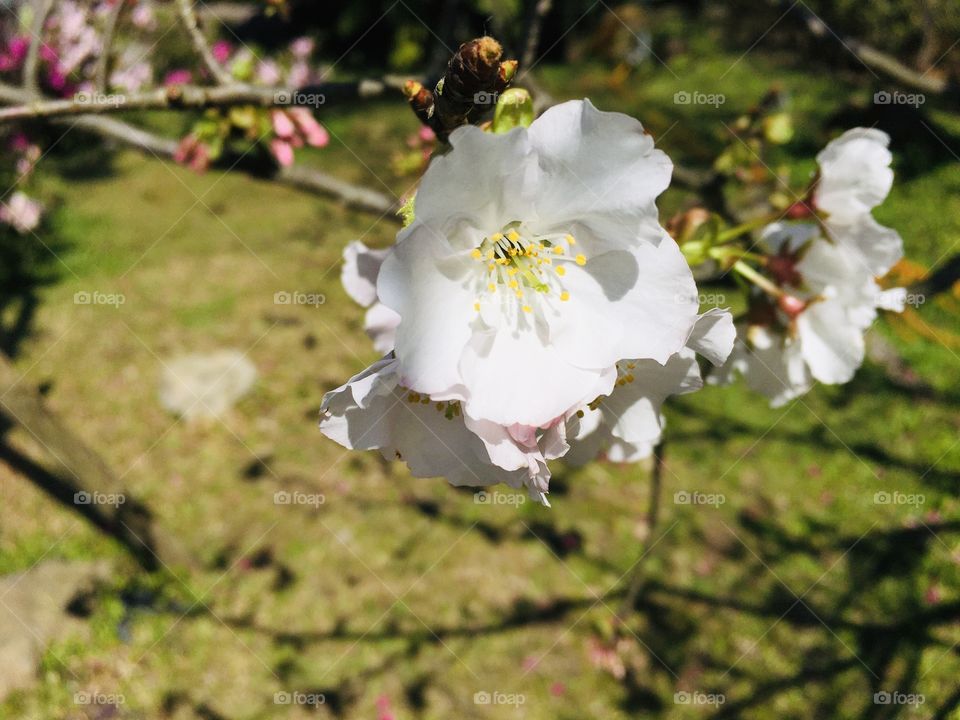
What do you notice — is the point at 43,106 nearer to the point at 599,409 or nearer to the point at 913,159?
the point at 599,409

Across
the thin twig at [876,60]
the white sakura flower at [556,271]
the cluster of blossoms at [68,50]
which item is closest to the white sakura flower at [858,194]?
the white sakura flower at [556,271]

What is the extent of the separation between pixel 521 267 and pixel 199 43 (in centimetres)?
117

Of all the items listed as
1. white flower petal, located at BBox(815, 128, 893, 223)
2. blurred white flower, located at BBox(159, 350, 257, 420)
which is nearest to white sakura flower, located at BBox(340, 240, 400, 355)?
white flower petal, located at BBox(815, 128, 893, 223)

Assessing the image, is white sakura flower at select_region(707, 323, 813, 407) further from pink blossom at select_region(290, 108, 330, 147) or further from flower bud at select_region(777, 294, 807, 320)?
pink blossom at select_region(290, 108, 330, 147)

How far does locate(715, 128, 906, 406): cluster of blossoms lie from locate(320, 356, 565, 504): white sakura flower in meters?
0.63

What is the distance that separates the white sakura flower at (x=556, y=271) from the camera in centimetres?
80

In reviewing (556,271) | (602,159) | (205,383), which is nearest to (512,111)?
(602,159)

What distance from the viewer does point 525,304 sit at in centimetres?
97

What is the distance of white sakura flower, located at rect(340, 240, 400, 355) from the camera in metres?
1.10

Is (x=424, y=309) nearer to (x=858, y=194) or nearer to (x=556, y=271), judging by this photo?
(x=556, y=271)

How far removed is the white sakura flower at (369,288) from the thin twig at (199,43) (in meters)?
0.75

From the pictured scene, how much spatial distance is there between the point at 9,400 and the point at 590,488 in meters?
3.21

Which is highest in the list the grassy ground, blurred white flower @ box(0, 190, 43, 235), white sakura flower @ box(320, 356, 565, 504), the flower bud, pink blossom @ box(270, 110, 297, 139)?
pink blossom @ box(270, 110, 297, 139)

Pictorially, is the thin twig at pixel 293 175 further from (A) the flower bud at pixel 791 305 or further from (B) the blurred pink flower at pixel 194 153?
(A) the flower bud at pixel 791 305
